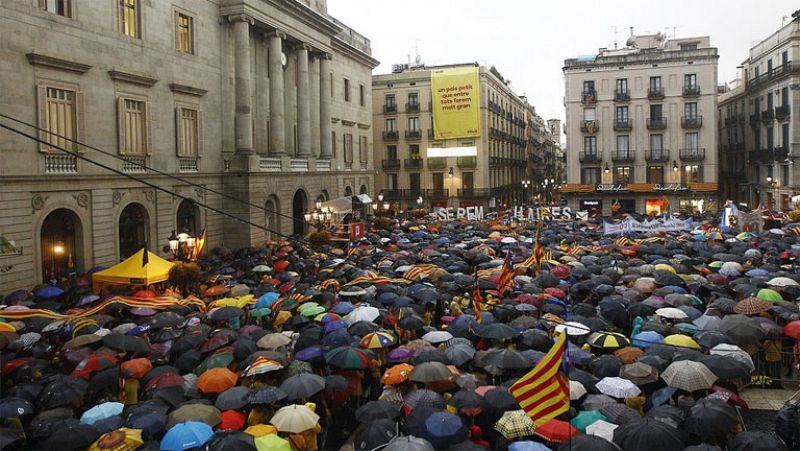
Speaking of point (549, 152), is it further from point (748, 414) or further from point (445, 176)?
point (748, 414)

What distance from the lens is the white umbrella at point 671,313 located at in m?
14.9

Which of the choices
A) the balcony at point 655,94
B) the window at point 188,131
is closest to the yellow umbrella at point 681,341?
the window at point 188,131

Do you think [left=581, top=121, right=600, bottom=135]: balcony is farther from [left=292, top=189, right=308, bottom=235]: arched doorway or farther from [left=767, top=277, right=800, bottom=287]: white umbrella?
[left=767, top=277, right=800, bottom=287]: white umbrella

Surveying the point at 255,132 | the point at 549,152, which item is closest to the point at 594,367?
the point at 255,132

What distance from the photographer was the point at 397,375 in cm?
1171

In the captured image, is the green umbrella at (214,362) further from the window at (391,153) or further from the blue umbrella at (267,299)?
the window at (391,153)

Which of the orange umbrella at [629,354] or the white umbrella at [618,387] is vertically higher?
the orange umbrella at [629,354]

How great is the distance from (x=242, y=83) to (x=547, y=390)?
27822 millimetres

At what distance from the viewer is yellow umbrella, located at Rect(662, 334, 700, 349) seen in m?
12.8

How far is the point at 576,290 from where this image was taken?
19.0m

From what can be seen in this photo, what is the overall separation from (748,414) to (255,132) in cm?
2909

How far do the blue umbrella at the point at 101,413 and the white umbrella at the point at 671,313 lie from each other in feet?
37.9

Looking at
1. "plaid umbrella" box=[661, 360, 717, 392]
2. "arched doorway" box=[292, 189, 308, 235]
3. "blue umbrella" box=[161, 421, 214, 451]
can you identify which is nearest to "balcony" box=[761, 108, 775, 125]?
"arched doorway" box=[292, 189, 308, 235]

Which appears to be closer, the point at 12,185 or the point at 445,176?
the point at 12,185
